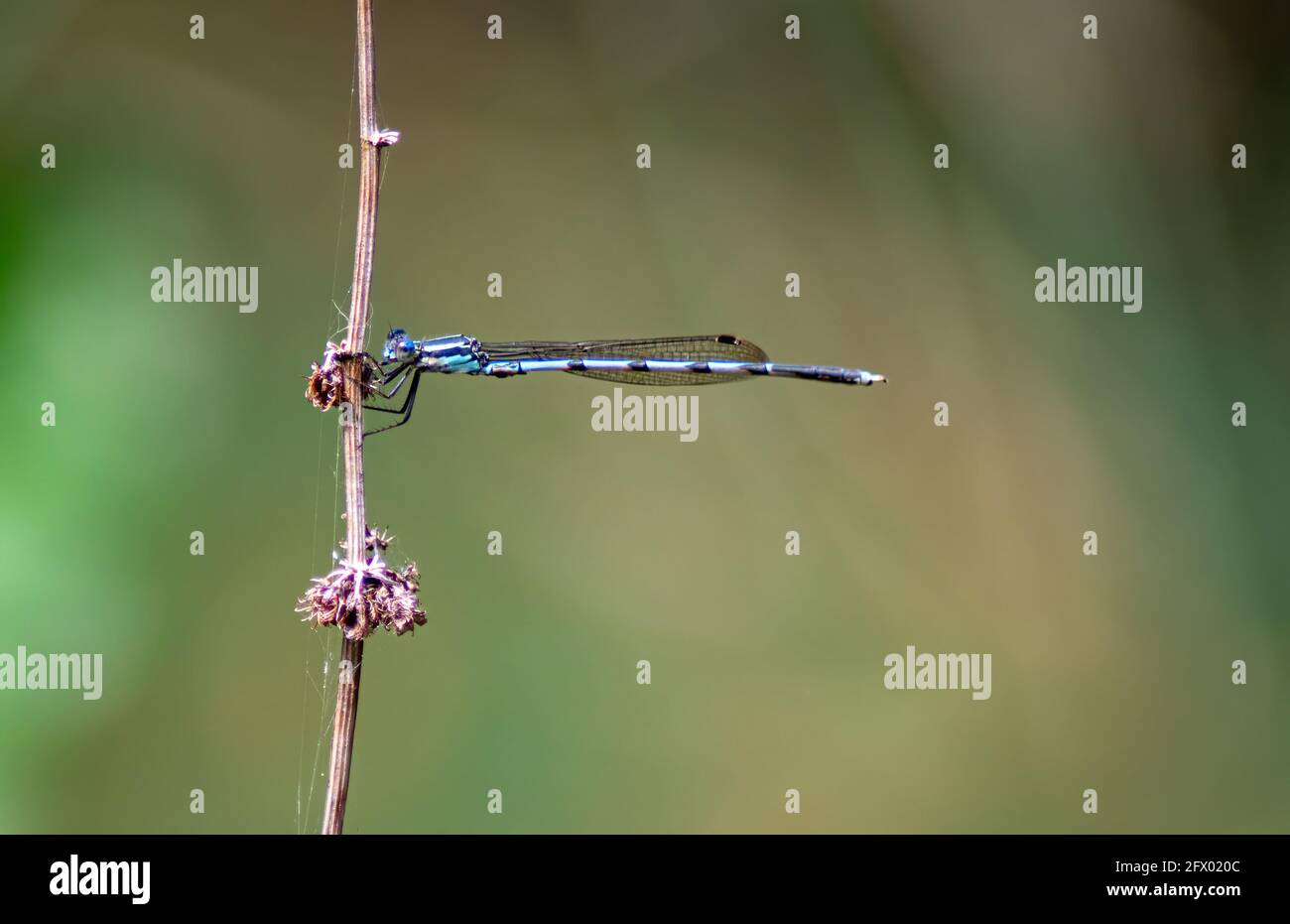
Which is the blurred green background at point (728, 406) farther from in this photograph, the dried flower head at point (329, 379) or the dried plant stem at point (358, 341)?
the dried plant stem at point (358, 341)

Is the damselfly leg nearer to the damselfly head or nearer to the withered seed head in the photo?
the damselfly head

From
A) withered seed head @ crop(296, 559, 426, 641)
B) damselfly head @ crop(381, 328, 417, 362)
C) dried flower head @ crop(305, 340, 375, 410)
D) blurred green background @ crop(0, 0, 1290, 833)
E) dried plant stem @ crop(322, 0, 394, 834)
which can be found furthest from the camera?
blurred green background @ crop(0, 0, 1290, 833)

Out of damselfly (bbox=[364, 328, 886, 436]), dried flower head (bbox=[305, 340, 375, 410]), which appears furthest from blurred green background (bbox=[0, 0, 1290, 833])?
dried flower head (bbox=[305, 340, 375, 410])

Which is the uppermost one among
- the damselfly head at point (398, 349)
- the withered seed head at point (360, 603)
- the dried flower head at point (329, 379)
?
the damselfly head at point (398, 349)

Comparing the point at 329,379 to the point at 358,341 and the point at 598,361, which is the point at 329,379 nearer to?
the point at 358,341

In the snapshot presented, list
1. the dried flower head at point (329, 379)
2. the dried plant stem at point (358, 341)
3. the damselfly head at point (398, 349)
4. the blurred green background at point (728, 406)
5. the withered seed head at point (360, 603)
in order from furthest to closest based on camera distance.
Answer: the blurred green background at point (728, 406)
the damselfly head at point (398, 349)
the dried flower head at point (329, 379)
the withered seed head at point (360, 603)
the dried plant stem at point (358, 341)

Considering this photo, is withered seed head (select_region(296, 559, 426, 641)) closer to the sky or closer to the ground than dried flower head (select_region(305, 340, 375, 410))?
closer to the ground

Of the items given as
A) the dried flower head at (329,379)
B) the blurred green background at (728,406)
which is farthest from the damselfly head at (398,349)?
the blurred green background at (728,406)
